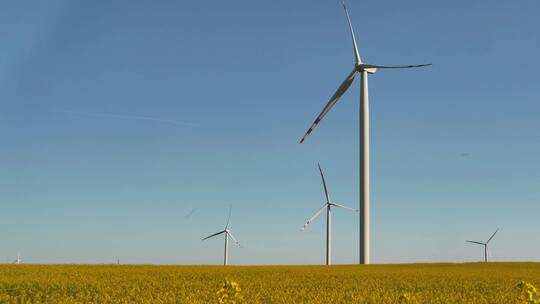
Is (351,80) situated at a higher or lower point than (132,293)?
higher

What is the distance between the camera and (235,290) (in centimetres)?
1174

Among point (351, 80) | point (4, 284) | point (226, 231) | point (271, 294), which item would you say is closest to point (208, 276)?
point (4, 284)

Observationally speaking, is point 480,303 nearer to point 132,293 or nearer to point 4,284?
point 132,293

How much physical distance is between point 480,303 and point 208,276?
52.8 ft

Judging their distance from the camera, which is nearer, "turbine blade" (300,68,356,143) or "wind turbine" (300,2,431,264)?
"wind turbine" (300,2,431,264)

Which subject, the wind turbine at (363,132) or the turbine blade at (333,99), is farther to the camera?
the turbine blade at (333,99)

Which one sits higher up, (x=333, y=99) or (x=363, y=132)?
(x=333, y=99)

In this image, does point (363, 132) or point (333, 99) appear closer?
point (363, 132)

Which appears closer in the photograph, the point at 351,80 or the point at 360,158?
the point at 360,158

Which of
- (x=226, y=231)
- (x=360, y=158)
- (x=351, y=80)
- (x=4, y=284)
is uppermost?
(x=351, y=80)

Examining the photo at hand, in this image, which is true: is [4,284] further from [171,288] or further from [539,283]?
[539,283]

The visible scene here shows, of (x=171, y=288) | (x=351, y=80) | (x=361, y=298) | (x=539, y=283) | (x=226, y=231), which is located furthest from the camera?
(x=226, y=231)

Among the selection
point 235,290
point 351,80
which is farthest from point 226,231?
point 235,290

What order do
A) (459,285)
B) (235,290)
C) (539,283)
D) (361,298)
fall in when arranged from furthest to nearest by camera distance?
(539,283), (459,285), (361,298), (235,290)
